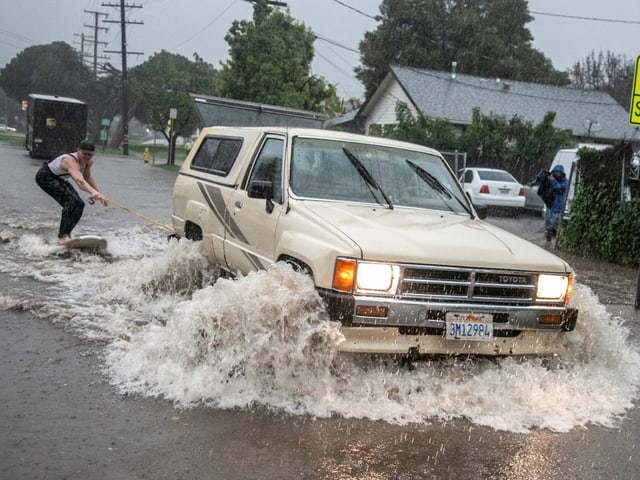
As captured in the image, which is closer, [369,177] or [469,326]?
[469,326]

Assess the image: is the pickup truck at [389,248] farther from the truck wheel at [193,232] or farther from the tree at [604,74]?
the tree at [604,74]

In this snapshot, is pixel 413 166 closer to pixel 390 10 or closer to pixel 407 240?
pixel 407 240

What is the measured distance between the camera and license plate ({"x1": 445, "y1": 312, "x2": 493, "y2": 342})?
5105mm

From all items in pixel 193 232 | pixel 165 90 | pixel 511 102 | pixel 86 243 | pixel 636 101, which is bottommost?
pixel 86 243

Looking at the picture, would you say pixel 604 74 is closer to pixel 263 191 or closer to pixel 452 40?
pixel 452 40

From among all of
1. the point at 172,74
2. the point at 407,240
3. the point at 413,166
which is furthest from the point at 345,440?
the point at 172,74

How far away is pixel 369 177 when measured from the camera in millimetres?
6473

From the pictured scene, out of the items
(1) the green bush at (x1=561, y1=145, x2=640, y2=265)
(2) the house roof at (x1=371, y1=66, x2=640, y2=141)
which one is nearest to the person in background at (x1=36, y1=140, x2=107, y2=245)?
(1) the green bush at (x1=561, y1=145, x2=640, y2=265)

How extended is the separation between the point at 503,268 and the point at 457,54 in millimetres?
50971

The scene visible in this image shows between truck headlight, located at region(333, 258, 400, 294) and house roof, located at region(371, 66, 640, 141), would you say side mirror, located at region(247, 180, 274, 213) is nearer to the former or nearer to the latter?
truck headlight, located at region(333, 258, 400, 294)

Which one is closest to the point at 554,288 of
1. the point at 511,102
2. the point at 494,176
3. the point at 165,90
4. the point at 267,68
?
the point at 494,176

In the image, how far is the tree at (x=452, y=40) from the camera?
53281mm

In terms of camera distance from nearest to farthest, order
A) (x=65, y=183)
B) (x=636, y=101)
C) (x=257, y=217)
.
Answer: (x=257, y=217) → (x=636, y=101) → (x=65, y=183)

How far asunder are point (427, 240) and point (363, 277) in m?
0.62
